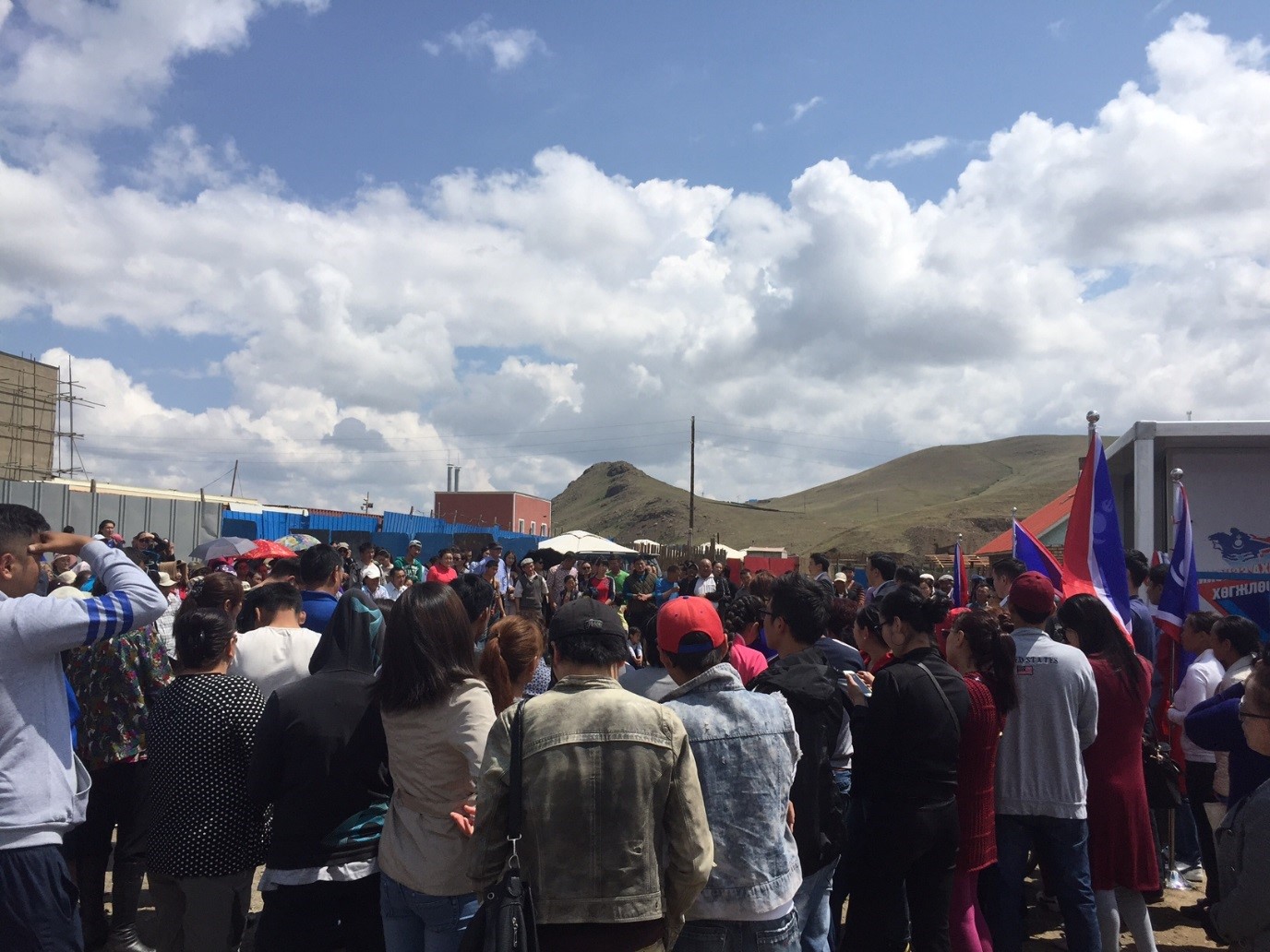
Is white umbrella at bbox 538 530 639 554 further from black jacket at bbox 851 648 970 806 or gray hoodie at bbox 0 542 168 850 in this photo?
gray hoodie at bbox 0 542 168 850

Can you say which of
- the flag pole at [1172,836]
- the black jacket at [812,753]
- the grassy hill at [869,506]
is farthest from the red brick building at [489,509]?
the black jacket at [812,753]

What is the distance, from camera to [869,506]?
520 ft

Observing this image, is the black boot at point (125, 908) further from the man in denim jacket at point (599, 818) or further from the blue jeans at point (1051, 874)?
the blue jeans at point (1051, 874)

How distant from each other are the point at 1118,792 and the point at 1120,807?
0.08m

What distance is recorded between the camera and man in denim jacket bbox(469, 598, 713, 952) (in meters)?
2.62

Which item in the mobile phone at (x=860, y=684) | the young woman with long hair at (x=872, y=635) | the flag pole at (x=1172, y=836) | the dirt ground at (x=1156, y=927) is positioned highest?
the young woman with long hair at (x=872, y=635)

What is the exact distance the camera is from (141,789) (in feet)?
15.5

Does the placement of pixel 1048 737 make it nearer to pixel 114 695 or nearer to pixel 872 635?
pixel 872 635

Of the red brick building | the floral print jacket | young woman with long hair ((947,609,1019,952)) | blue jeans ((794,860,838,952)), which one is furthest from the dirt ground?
the red brick building

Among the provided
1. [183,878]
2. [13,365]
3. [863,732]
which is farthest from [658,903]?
[13,365]

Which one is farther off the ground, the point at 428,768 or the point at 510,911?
the point at 428,768

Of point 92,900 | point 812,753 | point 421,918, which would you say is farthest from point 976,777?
point 92,900

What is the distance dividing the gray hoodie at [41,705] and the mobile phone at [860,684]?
2841mm

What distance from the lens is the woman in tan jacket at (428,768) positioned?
3.01 meters
